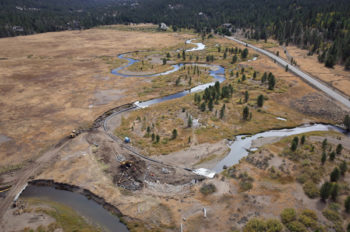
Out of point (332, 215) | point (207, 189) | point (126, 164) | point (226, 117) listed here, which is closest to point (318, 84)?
point (226, 117)

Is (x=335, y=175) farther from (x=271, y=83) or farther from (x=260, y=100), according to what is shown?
(x=271, y=83)

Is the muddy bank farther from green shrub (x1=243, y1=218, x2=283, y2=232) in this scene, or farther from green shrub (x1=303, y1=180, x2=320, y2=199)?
green shrub (x1=303, y1=180, x2=320, y2=199)

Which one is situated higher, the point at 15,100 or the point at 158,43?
the point at 158,43

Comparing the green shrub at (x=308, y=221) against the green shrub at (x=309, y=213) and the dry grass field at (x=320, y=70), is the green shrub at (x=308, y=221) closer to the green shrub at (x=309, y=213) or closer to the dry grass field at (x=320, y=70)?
the green shrub at (x=309, y=213)

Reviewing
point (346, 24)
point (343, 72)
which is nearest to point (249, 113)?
point (343, 72)

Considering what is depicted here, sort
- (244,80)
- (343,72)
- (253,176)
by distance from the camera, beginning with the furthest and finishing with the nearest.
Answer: (343,72) → (244,80) → (253,176)

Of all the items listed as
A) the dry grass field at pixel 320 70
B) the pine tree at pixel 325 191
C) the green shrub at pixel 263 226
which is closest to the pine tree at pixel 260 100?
the dry grass field at pixel 320 70

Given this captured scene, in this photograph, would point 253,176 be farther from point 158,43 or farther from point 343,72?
point 158,43
